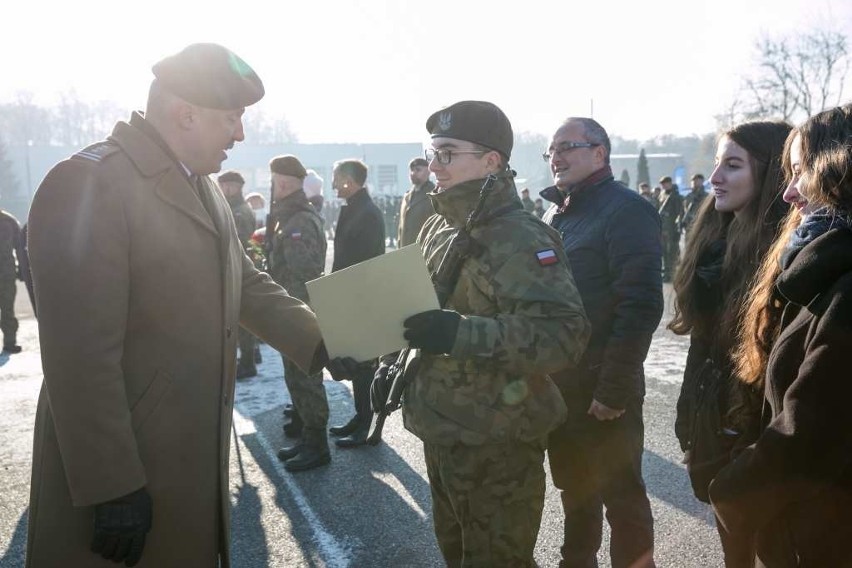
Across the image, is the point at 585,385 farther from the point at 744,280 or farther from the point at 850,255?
the point at 850,255

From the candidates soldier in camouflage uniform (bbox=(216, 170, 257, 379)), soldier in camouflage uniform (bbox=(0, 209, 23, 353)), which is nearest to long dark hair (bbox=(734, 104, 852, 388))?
soldier in camouflage uniform (bbox=(216, 170, 257, 379))

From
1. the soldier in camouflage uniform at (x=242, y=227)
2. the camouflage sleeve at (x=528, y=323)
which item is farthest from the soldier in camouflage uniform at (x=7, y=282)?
the camouflage sleeve at (x=528, y=323)

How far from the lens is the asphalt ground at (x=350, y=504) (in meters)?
3.69

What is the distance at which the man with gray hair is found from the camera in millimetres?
2943

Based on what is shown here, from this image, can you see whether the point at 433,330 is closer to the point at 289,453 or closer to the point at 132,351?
the point at 132,351

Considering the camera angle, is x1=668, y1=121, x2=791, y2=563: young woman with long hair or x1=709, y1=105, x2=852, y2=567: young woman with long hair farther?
x1=668, y1=121, x2=791, y2=563: young woman with long hair

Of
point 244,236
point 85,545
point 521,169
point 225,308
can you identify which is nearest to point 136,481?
point 85,545

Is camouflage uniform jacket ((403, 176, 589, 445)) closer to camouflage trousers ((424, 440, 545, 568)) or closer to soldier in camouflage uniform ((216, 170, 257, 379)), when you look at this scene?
camouflage trousers ((424, 440, 545, 568))

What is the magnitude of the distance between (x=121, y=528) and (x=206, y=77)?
Result: 1361 mm

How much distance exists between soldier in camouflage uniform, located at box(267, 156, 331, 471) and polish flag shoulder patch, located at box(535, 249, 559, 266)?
3.06 meters

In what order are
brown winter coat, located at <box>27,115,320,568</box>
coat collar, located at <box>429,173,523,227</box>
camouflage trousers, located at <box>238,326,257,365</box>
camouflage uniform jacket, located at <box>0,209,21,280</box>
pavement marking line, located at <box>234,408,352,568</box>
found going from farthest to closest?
camouflage uniform jacket, located at <box>0,209,21,280</box>
camouflage trousers, located at <box>238,326,257,365</box>
pavement marking line, located at <box>234,408,352,568</box>
coat collar, located at <box>429,173,523,227</box>
brown winter coat, located at <box>27,115,320,568</box>

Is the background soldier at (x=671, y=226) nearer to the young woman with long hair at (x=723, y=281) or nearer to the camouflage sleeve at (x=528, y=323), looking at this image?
the young woman with long hair at (x=723, y=281)

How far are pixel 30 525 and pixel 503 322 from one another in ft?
5.12

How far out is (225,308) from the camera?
7.33 ft
